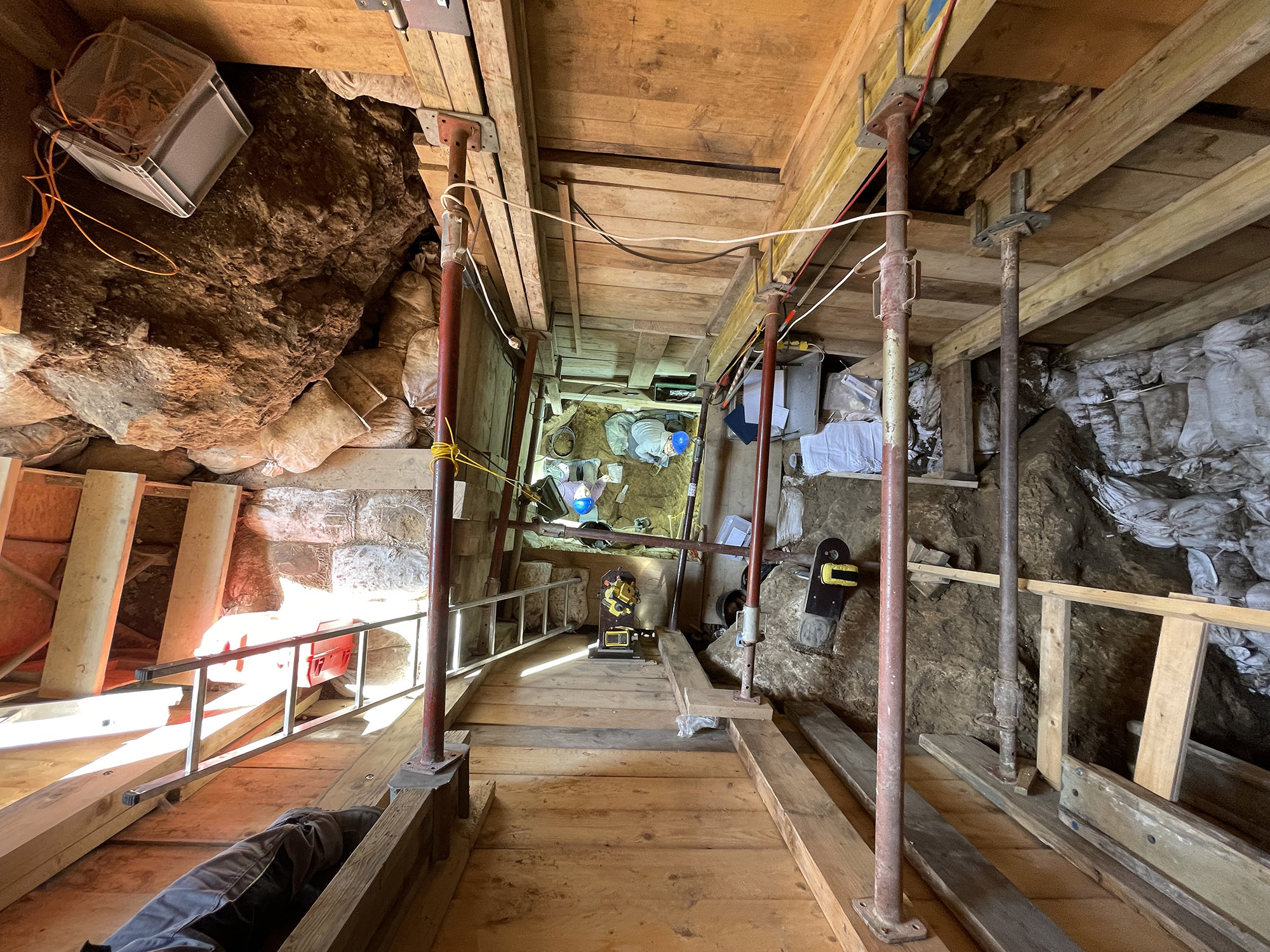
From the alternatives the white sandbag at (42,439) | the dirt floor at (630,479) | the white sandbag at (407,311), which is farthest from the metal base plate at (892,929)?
the dirt floor at (630,479)

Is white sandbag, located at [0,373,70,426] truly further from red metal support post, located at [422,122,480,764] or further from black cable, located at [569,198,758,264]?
black cable, located at [569,198,758,264]

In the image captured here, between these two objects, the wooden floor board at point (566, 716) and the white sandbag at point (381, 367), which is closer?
the wooden floor board at point (566, 716)

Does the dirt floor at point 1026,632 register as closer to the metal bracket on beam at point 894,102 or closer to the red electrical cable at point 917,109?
the red electrical cable at point 917,109

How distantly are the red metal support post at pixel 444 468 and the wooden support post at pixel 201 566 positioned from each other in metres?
2.07

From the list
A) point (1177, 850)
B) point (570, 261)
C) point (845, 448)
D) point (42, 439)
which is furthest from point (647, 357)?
point (1177, 850)

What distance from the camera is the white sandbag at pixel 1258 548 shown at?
2.45 m

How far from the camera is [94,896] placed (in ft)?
4.59

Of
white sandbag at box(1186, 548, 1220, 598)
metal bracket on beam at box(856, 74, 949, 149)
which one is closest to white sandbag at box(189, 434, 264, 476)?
metal bracket on beam at box(856, 74, 949, 149)

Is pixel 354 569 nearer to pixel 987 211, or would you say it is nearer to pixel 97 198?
pixel 97 198

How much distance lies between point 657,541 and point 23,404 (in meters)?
3.32

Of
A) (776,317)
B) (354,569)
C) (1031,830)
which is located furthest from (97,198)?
(1031,830)

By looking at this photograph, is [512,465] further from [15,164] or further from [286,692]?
[15,164]

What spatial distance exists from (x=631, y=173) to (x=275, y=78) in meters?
1.42

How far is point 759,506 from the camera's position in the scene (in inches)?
104
